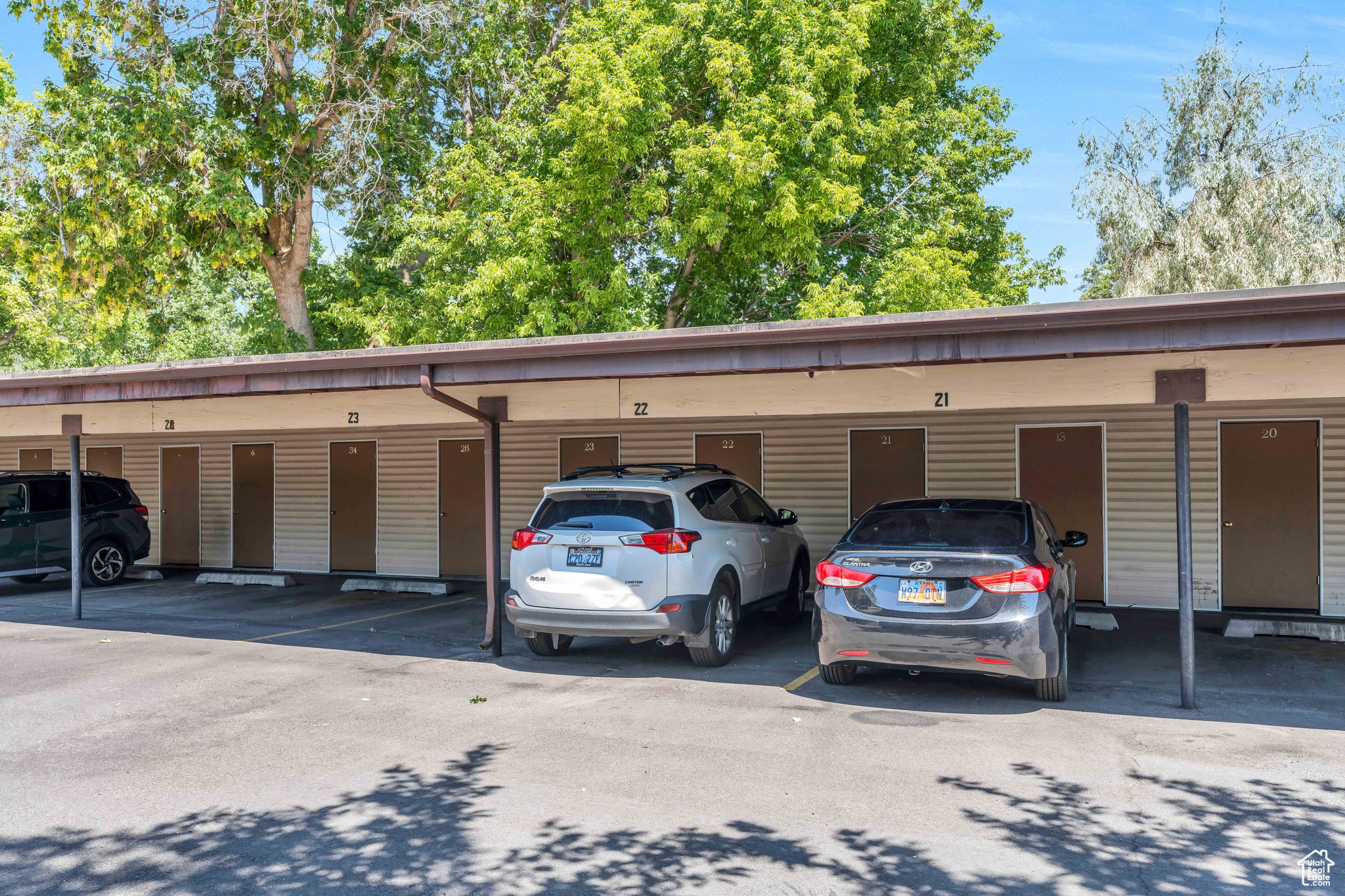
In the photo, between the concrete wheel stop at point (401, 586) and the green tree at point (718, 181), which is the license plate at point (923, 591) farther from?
the green tree at point (718, 181)

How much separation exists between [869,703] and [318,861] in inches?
Answer: 153

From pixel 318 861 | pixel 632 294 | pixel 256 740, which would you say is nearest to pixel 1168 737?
pixel 318 861

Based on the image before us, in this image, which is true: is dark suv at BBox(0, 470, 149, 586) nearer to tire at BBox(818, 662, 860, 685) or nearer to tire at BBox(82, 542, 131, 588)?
tire at BBox(82, 542, 131, 588)

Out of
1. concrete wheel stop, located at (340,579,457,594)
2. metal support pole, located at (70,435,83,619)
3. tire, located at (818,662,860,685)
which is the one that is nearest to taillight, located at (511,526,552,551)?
tire, located at (818,662,860,685)

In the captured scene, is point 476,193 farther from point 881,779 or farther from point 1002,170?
point 881,779

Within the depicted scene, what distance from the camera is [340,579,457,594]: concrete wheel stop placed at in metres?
12.8

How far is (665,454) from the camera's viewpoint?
1278 centimetres

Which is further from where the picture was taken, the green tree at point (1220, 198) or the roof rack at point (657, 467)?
the green tree at point (1220, 198)

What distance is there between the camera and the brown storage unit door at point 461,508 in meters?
13.8

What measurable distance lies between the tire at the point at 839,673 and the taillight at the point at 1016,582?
1.29m

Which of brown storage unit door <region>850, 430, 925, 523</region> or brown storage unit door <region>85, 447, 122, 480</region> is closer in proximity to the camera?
brown storage unit door <region>850, 430, 925, 523</region>

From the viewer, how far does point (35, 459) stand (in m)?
17.3

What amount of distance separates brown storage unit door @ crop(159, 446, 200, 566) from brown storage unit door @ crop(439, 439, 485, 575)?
5.01m

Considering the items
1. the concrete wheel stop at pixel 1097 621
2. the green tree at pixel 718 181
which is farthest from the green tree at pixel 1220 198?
the concrete wheel stop at pixel 1097 621
